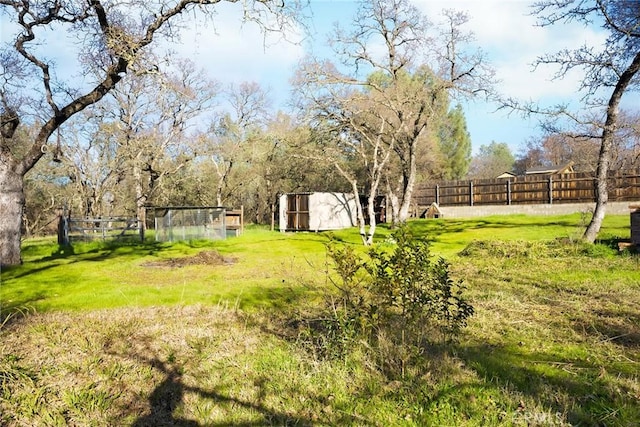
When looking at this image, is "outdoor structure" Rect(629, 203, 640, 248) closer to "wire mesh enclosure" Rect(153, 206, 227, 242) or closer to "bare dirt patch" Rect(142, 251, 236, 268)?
"bare dirt patch" Rect(142, 251, 236, 268)

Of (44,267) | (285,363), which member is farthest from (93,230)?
(285,363)

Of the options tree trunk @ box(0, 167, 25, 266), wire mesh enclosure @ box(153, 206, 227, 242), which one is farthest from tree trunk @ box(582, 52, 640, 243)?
tree trunk @ box(0, 167, 25, 266)

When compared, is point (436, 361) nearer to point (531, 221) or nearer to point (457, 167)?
point (531, 221)

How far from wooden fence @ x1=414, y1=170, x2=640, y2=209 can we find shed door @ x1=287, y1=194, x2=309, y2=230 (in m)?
9.96

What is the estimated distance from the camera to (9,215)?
10.9 meters

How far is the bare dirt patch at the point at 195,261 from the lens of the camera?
11375 millimetres

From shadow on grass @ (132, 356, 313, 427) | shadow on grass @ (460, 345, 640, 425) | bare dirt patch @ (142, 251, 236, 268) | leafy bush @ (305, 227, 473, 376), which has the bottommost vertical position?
shadow on grass @ (132, 356, 313, 427)

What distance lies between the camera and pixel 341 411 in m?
3.15

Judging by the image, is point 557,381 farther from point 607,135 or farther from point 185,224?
point 185,224

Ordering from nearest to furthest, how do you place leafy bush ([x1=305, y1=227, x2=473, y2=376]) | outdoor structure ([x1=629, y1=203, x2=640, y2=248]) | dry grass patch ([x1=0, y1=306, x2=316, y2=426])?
1. dry grass patch ([x1=0, y1=306, x2=316, y2=426])
2. leafy bush ([x1=305, y1=227, x2=473, y2=376])
3. outdoor structure ([x1=629, y1=203, x2=640, y2=248])

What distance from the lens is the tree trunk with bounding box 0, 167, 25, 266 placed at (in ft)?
35.3

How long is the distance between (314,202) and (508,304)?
17942 millimetres

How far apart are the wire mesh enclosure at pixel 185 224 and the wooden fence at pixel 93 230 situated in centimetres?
91

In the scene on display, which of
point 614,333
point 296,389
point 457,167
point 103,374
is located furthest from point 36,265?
point 457,167
